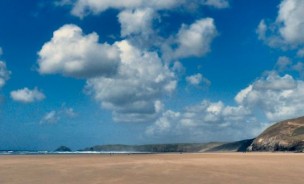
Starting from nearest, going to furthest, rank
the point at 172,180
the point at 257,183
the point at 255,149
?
the point at 257,183 < the point at 172,180 < the point at 255,149

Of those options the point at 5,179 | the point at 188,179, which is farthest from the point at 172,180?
the point at 5,179

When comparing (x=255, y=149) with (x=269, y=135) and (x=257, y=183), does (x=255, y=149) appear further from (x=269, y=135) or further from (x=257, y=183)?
(x=257, y=183)

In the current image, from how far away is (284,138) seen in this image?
529ft

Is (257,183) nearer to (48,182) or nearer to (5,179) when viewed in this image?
(48,182)

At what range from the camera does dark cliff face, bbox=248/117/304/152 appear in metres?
148

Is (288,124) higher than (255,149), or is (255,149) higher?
(288,124)

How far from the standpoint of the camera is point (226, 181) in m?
23.2

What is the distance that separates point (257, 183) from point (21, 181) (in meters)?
14.4

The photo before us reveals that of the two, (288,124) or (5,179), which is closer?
(5,179)

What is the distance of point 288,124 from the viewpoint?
618 ft

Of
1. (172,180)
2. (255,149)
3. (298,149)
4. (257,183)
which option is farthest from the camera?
(255,149)

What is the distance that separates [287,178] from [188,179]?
643cm

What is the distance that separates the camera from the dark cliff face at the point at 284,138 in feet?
484

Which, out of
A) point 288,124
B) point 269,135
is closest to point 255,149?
point 269,135
